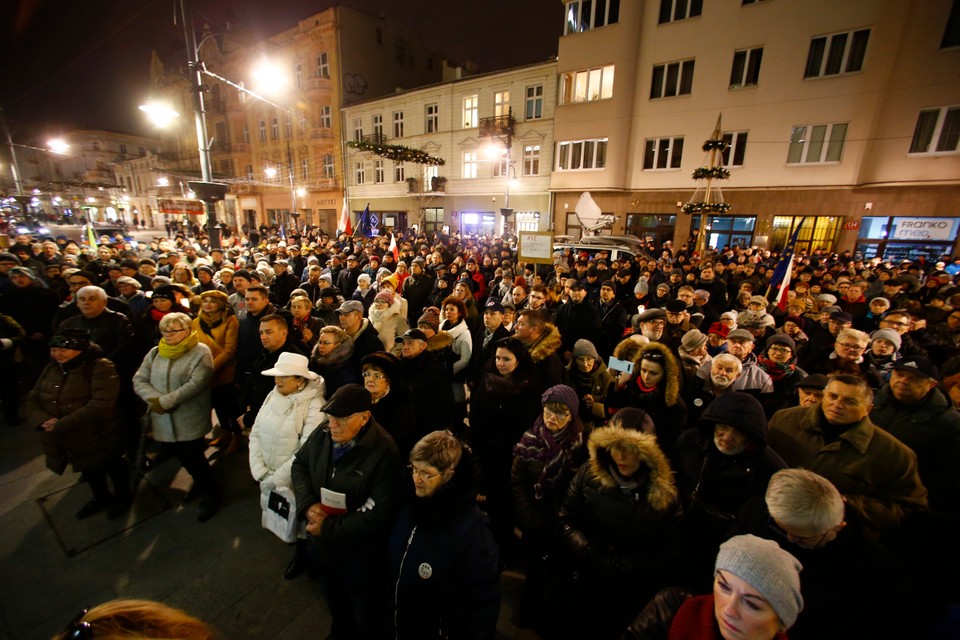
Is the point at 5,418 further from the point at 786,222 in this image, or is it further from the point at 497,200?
the point at 786,222

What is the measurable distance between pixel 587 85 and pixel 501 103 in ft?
18.1

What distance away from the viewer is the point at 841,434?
245cm

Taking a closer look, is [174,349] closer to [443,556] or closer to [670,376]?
[443,556]

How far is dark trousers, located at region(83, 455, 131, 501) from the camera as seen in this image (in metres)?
3.64

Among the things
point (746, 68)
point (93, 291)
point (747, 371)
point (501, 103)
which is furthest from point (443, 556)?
point (501, 103)

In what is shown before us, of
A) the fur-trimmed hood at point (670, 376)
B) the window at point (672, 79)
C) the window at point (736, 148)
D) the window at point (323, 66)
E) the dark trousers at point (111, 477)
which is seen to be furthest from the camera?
the window at point (323, 66)

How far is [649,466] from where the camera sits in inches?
83.7

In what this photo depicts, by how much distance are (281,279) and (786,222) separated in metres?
21.1

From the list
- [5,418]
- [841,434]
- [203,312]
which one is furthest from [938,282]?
[5,418]

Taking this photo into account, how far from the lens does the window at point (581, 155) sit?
2048 centimetres

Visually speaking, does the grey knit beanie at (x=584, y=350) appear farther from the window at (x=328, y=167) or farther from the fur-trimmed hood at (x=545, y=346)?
the window at (x=328, y=167)

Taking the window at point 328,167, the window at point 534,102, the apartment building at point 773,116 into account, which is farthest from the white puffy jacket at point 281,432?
the window at point 328,167

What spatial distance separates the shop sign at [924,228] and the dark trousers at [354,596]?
75.2ft

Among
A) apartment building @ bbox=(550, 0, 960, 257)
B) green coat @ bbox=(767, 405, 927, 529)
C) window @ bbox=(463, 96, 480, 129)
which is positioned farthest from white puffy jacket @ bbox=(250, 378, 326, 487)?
window @ bbox=(463, 96, 480, 129)
